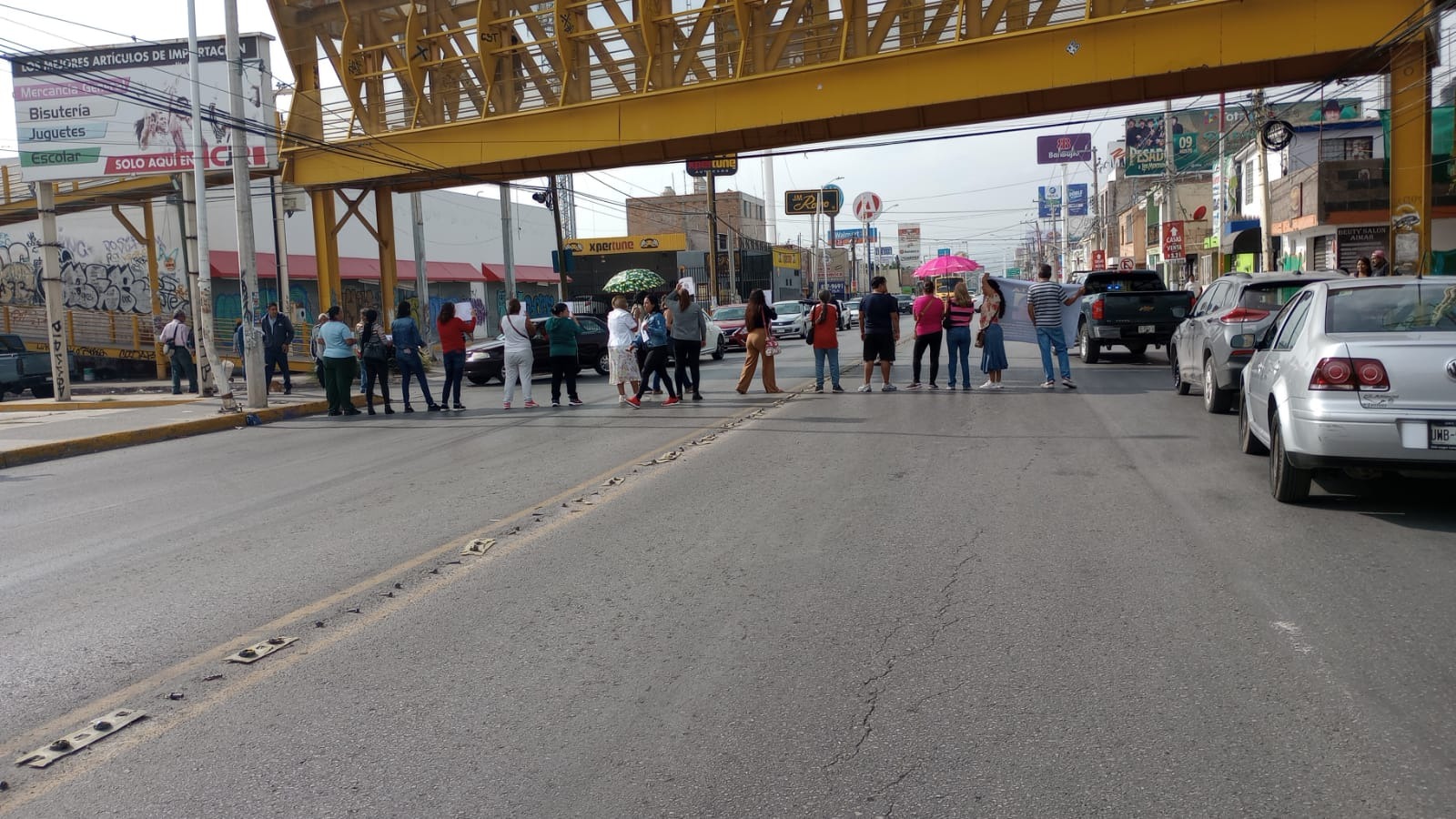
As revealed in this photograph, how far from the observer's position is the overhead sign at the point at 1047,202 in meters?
112

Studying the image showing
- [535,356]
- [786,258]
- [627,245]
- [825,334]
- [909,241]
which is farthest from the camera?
[909,241]

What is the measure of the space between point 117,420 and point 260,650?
14127 millimetres

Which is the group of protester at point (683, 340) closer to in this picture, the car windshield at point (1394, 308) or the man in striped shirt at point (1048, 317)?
the man in striped shirt at point (1048, 317)

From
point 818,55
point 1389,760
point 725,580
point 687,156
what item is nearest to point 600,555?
point 725,580

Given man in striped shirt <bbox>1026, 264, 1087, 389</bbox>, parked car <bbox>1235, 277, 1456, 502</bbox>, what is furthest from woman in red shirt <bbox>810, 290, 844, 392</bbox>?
parked car <bbox>1235, 277, 1456, 502</bbox>

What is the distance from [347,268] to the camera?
139ft

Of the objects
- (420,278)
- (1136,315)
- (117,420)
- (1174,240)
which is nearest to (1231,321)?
(1136,315)

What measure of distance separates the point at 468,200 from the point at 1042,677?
53290 mm

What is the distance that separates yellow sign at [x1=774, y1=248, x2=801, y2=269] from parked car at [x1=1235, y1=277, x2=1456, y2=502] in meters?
80.0

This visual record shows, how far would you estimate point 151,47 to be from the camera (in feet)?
74.9

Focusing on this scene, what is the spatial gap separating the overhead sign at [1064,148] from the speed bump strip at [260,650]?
62.7m

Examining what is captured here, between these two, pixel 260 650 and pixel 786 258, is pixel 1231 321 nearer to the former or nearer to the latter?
pixel 260 650

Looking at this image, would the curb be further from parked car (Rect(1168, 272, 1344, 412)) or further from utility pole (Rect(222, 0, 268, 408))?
parked car (Rect(1168, 272, 1344, 412))

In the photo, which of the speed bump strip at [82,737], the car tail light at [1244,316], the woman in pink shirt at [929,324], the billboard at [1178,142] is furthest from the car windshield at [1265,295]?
the billboard at [1178,142]
